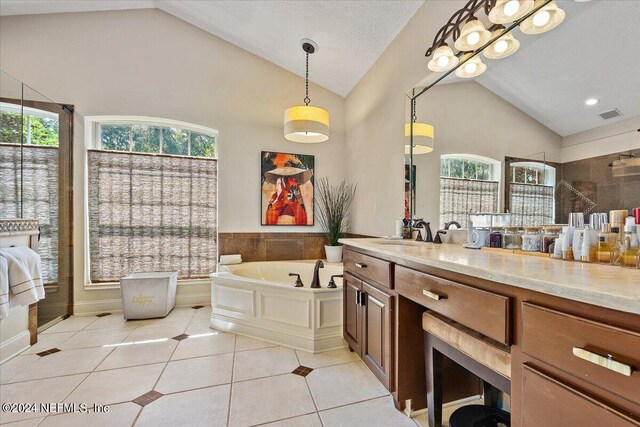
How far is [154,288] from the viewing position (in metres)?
2.93

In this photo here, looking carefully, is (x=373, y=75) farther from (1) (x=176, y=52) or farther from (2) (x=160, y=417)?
(2) (x=160, y=417)

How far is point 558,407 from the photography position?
0.68 m

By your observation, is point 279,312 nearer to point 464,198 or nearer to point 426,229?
point 426,229

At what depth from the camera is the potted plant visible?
3.44 m

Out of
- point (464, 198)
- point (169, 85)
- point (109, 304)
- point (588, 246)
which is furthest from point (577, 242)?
point (109, 304)

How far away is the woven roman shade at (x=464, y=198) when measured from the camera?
1.63 metres

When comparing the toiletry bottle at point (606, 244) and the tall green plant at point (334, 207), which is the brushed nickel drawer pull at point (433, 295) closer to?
the toiletry bottle at point (606, 244)

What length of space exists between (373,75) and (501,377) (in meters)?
2.86

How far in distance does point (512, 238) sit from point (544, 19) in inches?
42.0

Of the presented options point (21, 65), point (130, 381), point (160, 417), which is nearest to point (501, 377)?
point (160, 417)

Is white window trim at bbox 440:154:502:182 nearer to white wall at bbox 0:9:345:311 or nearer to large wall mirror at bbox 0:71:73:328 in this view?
white wall at bbox 0:9:345:311

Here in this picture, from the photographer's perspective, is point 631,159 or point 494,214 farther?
point 494,214

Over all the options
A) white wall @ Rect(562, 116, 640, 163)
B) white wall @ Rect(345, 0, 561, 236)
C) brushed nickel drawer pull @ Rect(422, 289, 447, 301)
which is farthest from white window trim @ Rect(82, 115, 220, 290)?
white wall @ Rect(562, 116, 640, 163)

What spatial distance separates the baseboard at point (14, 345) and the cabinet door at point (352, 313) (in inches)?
103
